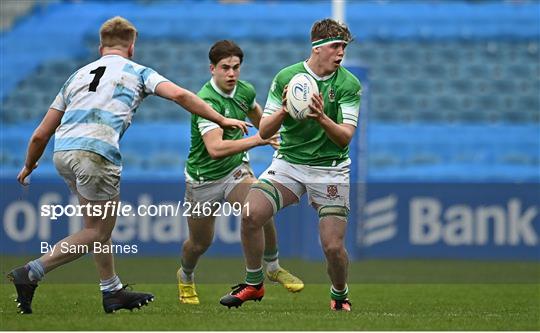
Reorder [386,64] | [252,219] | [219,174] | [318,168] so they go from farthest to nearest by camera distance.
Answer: [386,64]
[219,174]
[318,168]
[252,219]

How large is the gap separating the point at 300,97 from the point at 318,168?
0.74m

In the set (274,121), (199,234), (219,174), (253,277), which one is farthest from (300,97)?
(199,234)

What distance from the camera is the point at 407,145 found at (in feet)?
68.7

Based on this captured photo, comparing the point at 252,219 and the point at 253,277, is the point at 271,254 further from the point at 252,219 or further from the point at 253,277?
the point at 252,219

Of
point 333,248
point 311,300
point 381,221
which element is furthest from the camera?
point 381,221

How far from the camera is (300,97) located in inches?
334

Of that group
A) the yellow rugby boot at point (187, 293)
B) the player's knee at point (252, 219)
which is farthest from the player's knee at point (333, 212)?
the yellow rugby boot at point (187, 293)

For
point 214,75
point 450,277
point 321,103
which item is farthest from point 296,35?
point 321,103

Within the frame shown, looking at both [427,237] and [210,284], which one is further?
[427,237]

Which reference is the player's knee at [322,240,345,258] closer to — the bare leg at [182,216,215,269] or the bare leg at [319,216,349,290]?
the bare leg at [319,216,349,290]

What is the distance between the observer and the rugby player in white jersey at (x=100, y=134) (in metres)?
8.23

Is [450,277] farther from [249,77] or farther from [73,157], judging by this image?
[249,77]

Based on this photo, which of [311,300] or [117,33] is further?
[311,300]

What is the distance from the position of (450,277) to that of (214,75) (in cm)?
487
